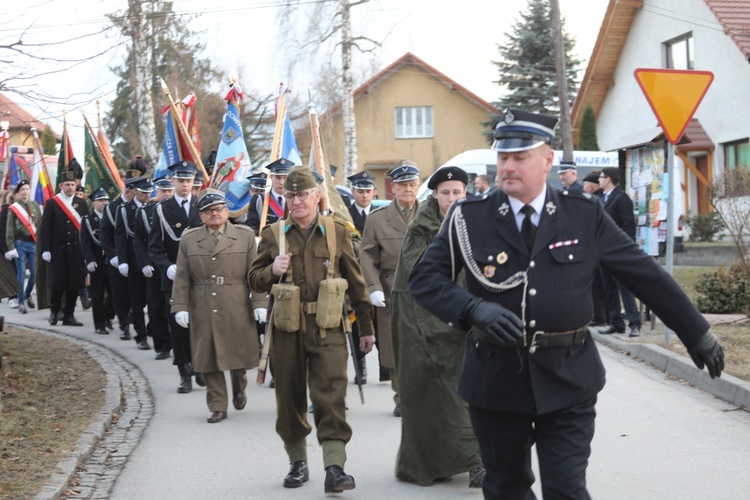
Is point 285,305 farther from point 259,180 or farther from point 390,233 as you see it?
point 259,180

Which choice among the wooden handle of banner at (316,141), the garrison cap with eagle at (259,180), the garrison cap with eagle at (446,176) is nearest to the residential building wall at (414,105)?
Result: the garrison cap with eagle at (259,180)

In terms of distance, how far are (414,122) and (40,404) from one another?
4475 centimetres

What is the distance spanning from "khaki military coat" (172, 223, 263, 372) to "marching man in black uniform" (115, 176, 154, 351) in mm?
4331

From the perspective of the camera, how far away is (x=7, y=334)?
568 inches

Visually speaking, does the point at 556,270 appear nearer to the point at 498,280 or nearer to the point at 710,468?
the point at 498,280

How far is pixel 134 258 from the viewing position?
45.3 ft

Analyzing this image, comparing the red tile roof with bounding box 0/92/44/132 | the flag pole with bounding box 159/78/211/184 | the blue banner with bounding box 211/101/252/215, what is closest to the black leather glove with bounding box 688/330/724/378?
the red tile roof with bounding box 0/92/44/132

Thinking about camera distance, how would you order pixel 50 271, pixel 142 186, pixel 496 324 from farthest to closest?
pixel 50 271
pixel 142 186
pixel 496 324

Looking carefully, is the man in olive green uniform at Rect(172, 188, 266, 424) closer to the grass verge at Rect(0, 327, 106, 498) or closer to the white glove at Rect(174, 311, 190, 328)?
the white glove at Rect(174, 311, 190, 328)

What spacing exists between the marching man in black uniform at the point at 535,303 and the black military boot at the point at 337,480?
6.71ft

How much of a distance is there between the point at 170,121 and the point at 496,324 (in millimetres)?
11737

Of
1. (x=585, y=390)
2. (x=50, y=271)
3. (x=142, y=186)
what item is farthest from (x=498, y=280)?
(x=50, y=271)

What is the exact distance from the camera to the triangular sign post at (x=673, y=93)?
11250 millimetres

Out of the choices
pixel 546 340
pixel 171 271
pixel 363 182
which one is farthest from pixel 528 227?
pixel 363 182
